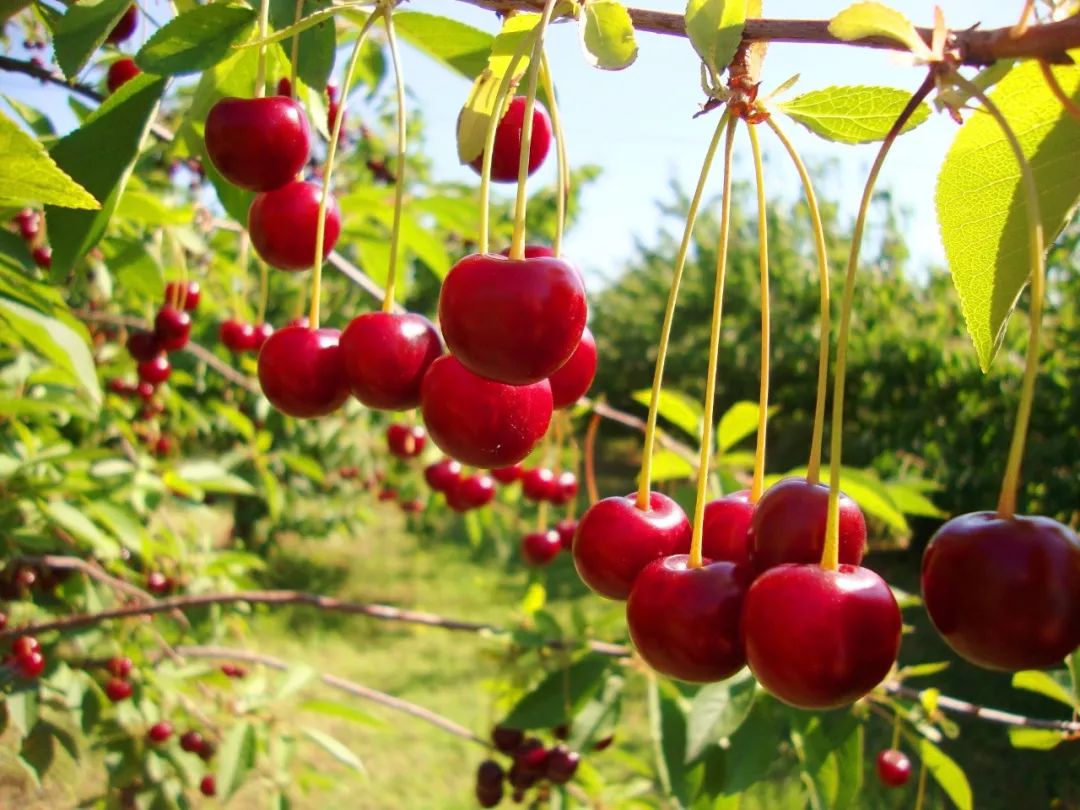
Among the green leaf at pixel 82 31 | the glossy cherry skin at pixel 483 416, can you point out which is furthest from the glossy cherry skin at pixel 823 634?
the green leaf at pixel 82 31

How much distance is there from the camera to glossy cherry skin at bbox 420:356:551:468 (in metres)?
0.73

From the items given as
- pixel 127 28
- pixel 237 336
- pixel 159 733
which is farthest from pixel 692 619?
pixel 159 733

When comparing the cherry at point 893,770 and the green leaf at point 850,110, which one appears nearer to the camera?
the green leaf at point 850,110

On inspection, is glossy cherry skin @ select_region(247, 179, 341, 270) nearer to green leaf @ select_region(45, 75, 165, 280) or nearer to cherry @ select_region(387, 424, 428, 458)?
green leaf @ select_region(45, 75, 165, 280)

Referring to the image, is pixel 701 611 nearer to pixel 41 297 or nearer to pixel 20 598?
pixel 41 297

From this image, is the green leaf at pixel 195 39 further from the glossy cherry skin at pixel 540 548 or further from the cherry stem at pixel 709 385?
the glossy cherry skin at pixel 540 548

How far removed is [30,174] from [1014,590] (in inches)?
30.6

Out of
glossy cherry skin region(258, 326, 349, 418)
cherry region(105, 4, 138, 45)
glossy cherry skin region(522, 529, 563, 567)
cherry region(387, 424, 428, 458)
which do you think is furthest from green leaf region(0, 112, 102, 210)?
glossy cherry skin region(522, 529, 563, 567)

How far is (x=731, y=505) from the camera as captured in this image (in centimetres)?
76

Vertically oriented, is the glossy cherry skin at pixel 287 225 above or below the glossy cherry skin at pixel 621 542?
above

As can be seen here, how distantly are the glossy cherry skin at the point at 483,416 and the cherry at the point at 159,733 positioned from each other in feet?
6.22

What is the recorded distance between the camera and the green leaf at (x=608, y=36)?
69 cm

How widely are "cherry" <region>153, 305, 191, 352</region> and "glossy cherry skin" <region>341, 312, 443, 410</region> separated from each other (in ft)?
4.78

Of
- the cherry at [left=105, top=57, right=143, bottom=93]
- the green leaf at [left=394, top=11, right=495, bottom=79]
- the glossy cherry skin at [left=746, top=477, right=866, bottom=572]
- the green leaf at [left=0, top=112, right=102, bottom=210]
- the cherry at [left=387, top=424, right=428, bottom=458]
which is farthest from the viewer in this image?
the cherry at [left=387, top=424, right=428, bottom=458]
